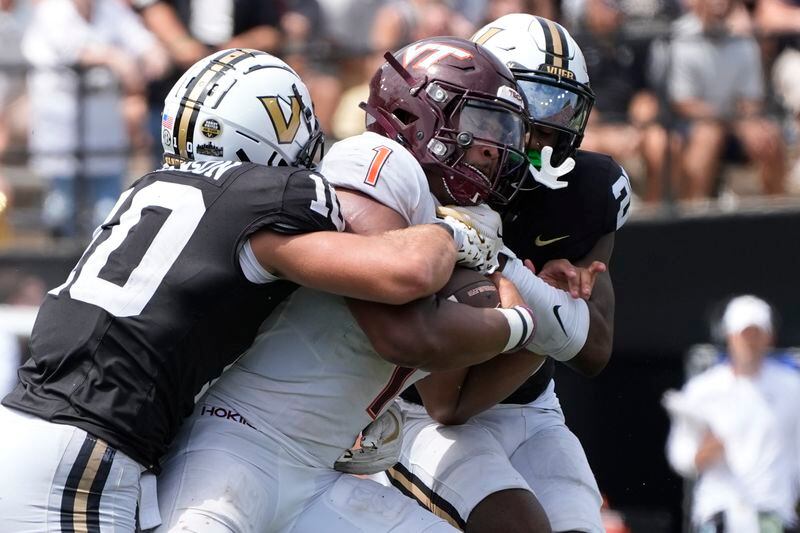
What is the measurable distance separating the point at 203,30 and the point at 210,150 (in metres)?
6.14

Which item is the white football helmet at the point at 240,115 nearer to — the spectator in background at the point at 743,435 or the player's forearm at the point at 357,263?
the player's forearm at the point at 357,263

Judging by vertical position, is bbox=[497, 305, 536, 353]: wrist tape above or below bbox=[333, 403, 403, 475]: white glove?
above

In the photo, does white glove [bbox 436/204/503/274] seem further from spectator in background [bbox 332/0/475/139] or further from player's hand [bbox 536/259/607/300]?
spectator in background [bbox 332/0/475/139]

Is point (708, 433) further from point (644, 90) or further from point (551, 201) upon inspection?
point (551, 201)

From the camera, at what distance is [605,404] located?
9375 millimetres

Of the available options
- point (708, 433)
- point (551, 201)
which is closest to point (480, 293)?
point (551, 201)

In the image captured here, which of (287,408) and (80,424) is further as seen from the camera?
(287,408)

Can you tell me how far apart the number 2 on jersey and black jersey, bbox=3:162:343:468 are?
151 millimetres

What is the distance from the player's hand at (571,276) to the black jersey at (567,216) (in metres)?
0.17

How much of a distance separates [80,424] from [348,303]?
0.77 m

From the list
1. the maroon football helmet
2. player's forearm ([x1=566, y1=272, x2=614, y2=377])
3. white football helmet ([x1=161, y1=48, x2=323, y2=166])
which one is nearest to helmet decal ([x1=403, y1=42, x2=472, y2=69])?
the maroon football helmet

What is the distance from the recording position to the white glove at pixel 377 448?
415 cm

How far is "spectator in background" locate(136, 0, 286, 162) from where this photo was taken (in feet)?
32.7

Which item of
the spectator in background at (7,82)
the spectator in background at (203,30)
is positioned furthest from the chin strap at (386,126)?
the spectator in background at (7,82)
